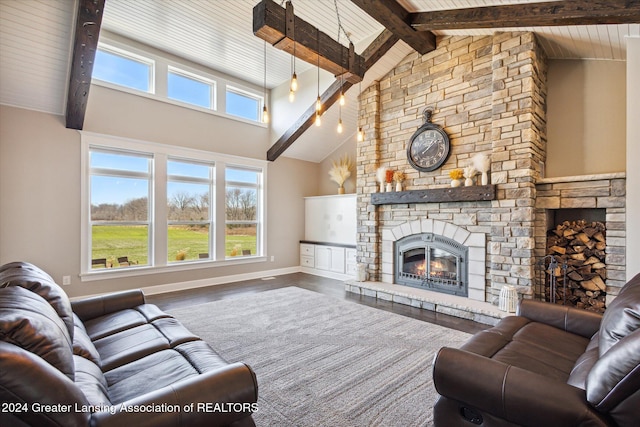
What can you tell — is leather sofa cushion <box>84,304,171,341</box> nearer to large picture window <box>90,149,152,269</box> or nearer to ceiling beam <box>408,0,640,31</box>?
large picture window <box>90,149,152,269</box>

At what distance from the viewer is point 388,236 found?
5406 millimetres

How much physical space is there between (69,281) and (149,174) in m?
2.00

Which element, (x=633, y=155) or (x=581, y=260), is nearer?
(x=633, y=155)

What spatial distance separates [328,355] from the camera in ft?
9.62

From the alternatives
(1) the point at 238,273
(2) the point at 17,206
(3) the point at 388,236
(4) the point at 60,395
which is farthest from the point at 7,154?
(3) the point at 388,236

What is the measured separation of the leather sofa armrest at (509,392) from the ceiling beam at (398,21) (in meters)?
3.67

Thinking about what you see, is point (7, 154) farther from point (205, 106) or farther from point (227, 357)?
point (227, 357)

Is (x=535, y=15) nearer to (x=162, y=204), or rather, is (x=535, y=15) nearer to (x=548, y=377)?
(x=548, y=377)

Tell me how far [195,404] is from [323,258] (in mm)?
5730

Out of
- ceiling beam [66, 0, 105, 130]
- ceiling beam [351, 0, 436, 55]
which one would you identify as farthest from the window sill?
ceiling beam [351, 0, 436, 55]

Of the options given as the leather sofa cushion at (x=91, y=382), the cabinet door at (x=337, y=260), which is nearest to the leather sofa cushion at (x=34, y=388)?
the leather sofa cushion at (x=91, y=382)

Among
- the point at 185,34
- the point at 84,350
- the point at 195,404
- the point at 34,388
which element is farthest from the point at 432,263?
the point at 185,34

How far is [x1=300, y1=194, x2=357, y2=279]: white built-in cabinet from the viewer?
6453 millimetres

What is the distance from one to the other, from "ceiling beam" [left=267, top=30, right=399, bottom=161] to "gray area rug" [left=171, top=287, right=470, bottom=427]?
3302mm
